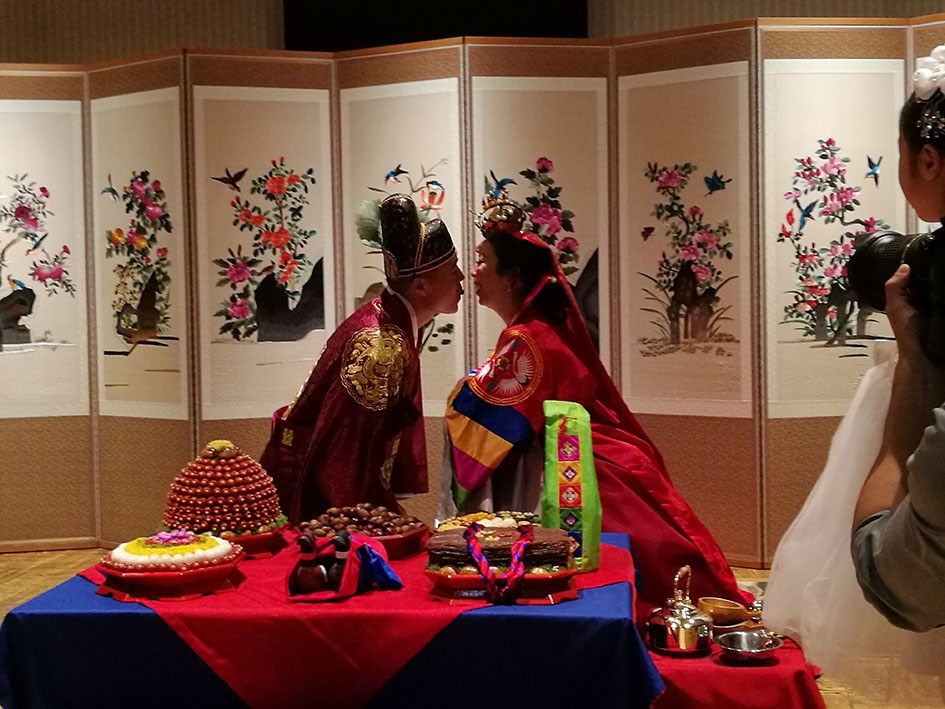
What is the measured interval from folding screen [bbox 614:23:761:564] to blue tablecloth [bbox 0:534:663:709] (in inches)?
110

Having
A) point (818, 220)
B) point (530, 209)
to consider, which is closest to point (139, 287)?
point (530, 209)

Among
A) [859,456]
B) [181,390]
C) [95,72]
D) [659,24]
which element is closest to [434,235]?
[859,456]

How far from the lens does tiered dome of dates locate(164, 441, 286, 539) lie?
2412mm

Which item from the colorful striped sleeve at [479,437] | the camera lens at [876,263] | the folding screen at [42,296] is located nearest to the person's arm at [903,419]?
the camera lens at [876,263]

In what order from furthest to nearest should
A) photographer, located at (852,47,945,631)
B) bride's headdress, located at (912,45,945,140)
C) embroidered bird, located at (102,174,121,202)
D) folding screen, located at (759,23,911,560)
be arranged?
1. embroidered bird, located at (102,174,121,202)
2. folding screen, located at (759,23,911,560)
3. bride's headdress, located at (912,45,945,140)
4. photographer, located at (852,47,945,631)

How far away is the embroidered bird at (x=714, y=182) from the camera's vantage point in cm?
481

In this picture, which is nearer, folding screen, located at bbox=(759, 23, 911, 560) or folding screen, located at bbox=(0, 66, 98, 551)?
folding screen, located at bbox=(759, 23, 911, 560)

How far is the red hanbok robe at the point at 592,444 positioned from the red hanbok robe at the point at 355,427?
205mm

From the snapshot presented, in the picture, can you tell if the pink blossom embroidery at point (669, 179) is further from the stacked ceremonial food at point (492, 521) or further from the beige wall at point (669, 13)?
the stacked ceremonial food at point (492, 521)

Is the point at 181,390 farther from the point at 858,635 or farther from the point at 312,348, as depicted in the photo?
the point at 858,635

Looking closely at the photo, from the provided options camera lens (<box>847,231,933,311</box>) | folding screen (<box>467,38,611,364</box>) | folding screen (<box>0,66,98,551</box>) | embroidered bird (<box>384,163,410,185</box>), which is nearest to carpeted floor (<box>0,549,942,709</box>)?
folding screen (<box>0,66,98,551</box>)

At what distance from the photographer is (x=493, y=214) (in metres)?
3.43

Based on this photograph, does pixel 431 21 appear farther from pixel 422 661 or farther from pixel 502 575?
pixel 422 661

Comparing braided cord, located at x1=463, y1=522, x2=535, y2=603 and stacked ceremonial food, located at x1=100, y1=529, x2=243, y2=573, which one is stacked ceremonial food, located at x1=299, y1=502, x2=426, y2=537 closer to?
stacked ceremonial food, located at x1=100, y1=529, x2=243, y2=573
